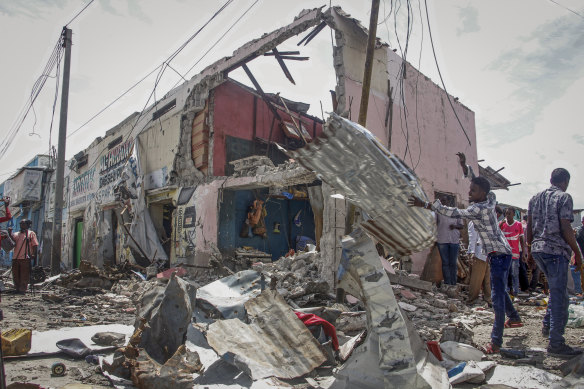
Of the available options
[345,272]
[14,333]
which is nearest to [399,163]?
[345,272]

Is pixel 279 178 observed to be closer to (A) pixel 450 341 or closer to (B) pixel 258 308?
(B) pixel 258 308

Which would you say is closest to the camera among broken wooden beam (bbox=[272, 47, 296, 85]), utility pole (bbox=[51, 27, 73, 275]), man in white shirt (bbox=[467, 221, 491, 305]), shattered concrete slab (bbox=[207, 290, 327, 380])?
shattered concrete slab (bbox=[207, 290, 327, 380])

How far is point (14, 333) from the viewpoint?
3.47 m

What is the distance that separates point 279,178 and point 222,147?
3.11 meters

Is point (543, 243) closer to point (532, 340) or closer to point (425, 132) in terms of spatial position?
point (532, 340)

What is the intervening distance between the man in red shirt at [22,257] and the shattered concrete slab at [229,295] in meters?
5.93

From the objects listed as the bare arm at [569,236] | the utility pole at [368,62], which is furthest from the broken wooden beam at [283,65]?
the bare arm at [569,236]

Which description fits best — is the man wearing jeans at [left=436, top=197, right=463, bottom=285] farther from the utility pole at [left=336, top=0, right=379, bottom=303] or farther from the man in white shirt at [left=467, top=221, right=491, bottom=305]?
the utility pole at [left=336, top=0, right=379, bottom=303]

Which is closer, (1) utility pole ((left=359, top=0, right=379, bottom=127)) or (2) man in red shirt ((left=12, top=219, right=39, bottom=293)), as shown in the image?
(1) utility pole ((left=359, top=0, right=379, bottom=127))

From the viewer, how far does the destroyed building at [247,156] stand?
7.79 m

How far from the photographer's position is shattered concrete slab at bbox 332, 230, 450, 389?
7.61 ft

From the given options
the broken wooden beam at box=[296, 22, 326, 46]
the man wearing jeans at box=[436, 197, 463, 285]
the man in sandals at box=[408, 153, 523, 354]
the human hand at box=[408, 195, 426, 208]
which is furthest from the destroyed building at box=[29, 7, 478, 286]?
the human hand at box=[408, 195, 426, 208]

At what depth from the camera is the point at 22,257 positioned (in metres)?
8.12

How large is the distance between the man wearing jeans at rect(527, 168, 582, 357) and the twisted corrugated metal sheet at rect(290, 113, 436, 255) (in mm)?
1674
